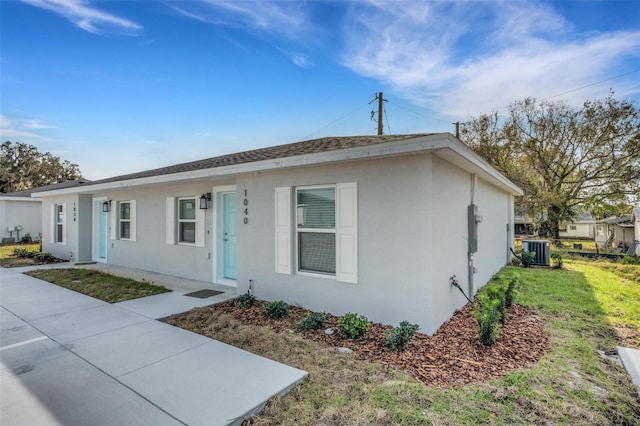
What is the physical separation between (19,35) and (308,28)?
21.4 feet

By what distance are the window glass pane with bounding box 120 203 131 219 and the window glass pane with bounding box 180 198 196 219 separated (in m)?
2.85

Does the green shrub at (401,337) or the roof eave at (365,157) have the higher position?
the roof eave at (365,157)

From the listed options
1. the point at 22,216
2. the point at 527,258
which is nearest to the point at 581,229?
the point at 527,258

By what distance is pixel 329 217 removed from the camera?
499cm

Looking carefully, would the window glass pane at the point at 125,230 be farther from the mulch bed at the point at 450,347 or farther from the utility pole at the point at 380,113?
the utility pole at the point at 380,113

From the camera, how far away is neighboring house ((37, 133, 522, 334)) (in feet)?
13.7

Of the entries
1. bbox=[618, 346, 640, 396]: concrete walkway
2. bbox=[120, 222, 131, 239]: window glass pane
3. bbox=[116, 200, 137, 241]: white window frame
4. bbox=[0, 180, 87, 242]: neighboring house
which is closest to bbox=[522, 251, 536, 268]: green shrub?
bbox=[618, 346, 640, 396]: concrete walkway

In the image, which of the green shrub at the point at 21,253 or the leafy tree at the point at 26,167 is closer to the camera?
the green shrub at the point at 21,253

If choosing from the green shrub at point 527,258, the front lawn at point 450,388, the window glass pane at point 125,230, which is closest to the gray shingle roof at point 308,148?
the front lawn at point 450,388

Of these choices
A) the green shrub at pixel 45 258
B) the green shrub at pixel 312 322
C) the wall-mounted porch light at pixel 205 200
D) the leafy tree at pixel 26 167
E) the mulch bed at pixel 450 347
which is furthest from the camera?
the leafy tree at pixel 26 167

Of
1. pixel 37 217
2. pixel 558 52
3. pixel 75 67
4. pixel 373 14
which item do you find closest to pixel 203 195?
pixel 75 67

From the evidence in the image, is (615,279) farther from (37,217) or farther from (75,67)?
(37,217)

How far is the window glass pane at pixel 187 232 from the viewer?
7.96 metres

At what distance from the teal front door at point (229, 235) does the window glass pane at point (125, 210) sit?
452 cm
